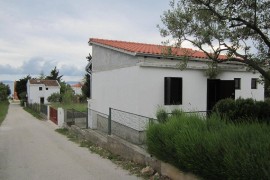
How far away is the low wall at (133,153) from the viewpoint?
626 cm

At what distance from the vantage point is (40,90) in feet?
244

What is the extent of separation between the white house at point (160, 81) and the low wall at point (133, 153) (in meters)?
1.90

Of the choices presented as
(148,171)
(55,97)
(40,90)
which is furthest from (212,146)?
(40,90)

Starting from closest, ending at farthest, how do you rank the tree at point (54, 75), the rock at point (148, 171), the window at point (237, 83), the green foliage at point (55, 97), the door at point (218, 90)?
the rock at point (148, 171) < the door at point (218, 90) < the window at point (237, 83) < the green foliage at point (55, 97) < the tree at point (54, 75)

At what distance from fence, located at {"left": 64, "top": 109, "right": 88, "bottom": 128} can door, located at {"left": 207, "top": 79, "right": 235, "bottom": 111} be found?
5.79m

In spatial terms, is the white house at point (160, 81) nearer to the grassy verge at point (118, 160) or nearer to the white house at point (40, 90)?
the grassy verge at point (118, 160)

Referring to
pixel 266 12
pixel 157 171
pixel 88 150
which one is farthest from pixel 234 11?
pixel 88 150

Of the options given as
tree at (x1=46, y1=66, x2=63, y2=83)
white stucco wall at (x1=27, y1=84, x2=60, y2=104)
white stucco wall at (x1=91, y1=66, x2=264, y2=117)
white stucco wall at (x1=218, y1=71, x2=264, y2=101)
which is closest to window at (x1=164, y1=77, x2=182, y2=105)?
white stucco wall at (x1=91, y1=66, x2=264, y2=117)

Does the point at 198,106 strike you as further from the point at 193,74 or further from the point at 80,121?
the point at 80,121

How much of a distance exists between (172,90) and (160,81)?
611 mm

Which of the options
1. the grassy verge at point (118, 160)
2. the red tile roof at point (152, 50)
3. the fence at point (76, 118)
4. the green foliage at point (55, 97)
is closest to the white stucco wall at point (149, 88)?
the red tile roof at point (152, 50)

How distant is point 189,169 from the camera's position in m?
5.68

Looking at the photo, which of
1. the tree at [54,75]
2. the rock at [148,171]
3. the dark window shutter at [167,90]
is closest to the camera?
the rock at [148,171]

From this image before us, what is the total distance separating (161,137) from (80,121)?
1035cm
